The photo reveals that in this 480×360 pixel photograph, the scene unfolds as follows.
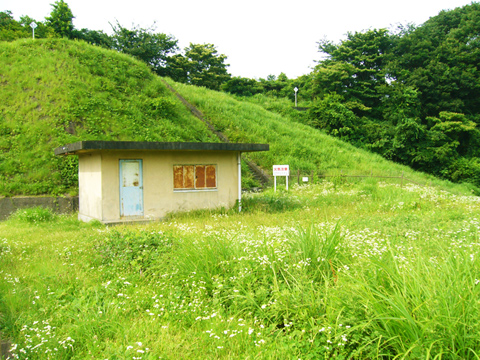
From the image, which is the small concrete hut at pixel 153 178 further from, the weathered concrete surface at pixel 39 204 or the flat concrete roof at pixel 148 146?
the weathered concrete surface at pixel 39 204

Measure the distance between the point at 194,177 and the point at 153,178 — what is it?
1.58m

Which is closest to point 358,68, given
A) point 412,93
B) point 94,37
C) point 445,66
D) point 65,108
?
point 412,93

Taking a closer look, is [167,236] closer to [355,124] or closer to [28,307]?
[28,307]

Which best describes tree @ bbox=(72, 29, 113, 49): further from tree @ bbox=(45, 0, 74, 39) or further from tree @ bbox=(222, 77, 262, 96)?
tree @ bbox=(222, 77, 262, 96)

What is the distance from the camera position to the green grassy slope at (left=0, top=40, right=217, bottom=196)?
59.5 ft

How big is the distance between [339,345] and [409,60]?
4285cm

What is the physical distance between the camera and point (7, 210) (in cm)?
1590

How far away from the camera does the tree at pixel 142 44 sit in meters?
41.9

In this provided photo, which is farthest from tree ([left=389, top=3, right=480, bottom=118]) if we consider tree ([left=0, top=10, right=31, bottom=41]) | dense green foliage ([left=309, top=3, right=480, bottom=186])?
tree ([left=0, top=10, right=31, bottom=41])

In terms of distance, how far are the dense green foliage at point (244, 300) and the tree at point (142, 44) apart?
37647 millimetres

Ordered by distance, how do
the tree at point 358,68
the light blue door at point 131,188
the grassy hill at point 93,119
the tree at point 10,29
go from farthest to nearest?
the tree at point 358,68, the tree at point 10,29, the grassy hill at point 93,119, the light blue door at point 131,188

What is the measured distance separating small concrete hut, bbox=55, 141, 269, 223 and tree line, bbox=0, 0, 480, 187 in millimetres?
24567

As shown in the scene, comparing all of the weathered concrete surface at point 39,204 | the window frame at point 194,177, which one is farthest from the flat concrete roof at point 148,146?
the weathered concrete surface at point 39,204

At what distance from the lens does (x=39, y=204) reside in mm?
16422
